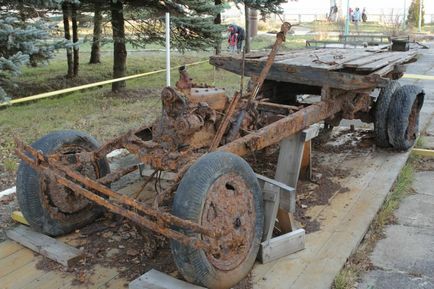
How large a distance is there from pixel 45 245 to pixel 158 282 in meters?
1.14

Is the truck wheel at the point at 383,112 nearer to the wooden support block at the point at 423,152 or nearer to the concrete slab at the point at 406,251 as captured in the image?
the wooden support block at the point at 423,152

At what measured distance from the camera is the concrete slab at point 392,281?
12.3ft

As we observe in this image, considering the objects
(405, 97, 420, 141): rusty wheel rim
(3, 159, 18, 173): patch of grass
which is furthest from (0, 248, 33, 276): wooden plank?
(405, 97, 420, 141): rusty wheel rim

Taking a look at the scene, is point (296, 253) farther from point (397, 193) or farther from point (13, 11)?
point (13, 11)

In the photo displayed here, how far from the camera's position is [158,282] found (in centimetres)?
331

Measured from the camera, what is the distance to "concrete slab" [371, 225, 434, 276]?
13.2ft

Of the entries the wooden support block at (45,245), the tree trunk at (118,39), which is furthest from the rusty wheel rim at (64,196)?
the tree trunk at (118,39)

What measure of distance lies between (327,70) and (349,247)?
2.05 m

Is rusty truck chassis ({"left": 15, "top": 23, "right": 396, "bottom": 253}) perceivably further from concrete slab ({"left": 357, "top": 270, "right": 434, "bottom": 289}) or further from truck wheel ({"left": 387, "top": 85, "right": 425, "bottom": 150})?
truck wheel ({"left": 387, "top": 85, "right": 425, "bottom": 150})

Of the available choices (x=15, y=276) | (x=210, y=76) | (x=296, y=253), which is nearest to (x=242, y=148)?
(x=296, y=253)

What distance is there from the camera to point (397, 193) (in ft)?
18.3

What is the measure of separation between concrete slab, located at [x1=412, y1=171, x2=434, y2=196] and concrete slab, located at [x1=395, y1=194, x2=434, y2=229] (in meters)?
0.16

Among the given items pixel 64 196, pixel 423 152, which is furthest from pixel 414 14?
pixel 64 196

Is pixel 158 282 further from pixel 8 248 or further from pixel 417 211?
pixel 417 211
